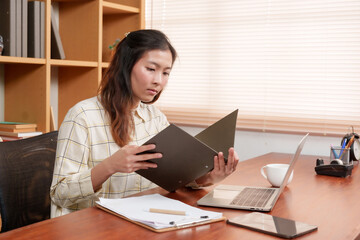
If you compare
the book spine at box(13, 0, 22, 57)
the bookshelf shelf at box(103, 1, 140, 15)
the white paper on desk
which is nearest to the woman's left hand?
the white paper on desk

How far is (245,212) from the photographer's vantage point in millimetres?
1323

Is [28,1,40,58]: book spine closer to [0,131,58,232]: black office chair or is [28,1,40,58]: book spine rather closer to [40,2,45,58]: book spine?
[40,2,45,58]: book spine

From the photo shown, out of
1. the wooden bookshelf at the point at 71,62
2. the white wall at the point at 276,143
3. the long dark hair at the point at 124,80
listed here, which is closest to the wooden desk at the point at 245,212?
the long dark hair at the point at 124,80

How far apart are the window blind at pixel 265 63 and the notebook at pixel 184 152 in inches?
51.7

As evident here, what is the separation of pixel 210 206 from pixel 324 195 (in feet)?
1.50

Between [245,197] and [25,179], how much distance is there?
76 cm

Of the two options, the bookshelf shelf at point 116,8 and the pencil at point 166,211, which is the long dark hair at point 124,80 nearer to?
the pencil at point 166,211

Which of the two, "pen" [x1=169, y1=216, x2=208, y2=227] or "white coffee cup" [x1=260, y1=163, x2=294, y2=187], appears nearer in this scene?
"pen" [x1=169, y1=216, x2=208, y2=227]

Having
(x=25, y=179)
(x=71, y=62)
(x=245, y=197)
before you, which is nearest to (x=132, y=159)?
(x=245, y=197)

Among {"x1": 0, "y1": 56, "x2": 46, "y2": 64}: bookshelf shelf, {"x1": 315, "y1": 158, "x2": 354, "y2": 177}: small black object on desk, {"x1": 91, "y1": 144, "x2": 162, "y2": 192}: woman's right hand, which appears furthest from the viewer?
{"x1": 0, "y1": 56, "x2": 46, "y2": 64}: bookshelf shelf

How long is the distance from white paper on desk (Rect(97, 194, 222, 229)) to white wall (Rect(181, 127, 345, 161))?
1.55m

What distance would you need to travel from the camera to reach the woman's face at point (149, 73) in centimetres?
172

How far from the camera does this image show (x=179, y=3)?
10.3 ft

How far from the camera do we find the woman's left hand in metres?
1.46
